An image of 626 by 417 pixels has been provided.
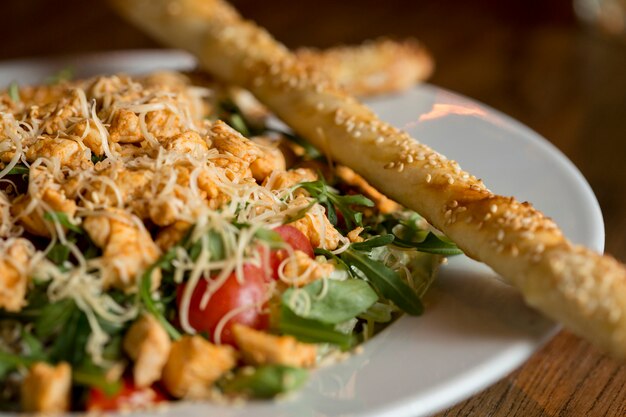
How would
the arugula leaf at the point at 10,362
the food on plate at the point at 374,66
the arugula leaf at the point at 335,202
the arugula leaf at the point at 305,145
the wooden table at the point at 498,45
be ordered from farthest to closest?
the wooden table at the point at 498,45
the food on plate at the point at 374,66
the arugula leaf at the point at 305,145
the arugula leaf at the point at 335,202
the arugula leaf at the point at 10,362

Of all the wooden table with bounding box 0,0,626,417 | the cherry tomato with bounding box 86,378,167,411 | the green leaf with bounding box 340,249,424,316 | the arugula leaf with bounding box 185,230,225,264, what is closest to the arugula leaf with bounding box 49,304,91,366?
the cherry tomato with bounding box 86,378,167,411

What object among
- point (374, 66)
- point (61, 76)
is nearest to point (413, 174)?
point (374, 66)

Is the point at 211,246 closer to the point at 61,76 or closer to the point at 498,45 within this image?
the point at 61,76

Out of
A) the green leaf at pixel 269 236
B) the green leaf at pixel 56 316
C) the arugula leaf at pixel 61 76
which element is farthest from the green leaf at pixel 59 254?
the arugula leaf at pixel 61 76

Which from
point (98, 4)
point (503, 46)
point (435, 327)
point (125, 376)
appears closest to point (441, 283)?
point (435, 327)

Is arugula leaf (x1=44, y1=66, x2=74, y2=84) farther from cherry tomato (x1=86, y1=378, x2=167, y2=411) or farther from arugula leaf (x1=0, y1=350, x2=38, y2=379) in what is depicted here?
cherry tomato (x1=86, y1=378, x2=167, y2=411)

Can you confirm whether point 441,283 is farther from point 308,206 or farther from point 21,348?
point 21,348

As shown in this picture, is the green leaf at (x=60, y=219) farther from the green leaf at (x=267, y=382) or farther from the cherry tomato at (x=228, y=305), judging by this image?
the green leaf at (x=267, y=382)
